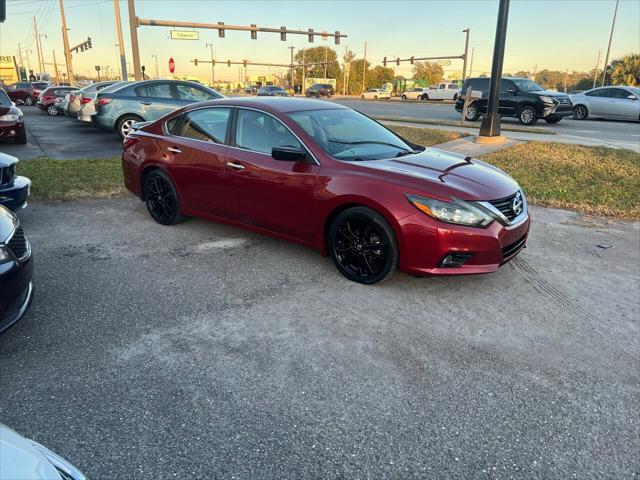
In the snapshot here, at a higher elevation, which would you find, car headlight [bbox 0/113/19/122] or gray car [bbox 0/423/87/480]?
car headlight [bbox 0/113/19/122]

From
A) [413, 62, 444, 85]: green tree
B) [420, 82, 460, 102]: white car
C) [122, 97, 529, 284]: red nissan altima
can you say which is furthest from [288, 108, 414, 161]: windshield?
[413, 62, 444, 85]: green tree

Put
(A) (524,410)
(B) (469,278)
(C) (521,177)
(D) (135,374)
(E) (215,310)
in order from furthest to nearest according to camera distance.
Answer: (C) (521,177), (B) (469,278), (E) (215,310), (D) (135,374), (A) (524,410)

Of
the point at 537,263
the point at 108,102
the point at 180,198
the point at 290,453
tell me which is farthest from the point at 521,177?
the point at 108,102

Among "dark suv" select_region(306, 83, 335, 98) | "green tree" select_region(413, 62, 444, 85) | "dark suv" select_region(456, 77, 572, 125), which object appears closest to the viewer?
"dark suv" select_region(456, 77, 572, 125)

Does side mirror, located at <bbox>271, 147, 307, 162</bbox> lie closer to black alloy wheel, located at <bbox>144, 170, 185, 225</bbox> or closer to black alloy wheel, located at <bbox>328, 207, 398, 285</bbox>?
black alloy wheel, located at <bbox>328, 207, 398, 285</bbox>

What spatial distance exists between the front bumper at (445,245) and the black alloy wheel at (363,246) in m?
0.14

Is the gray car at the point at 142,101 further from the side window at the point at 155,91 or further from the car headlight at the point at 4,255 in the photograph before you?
the car headlight at the point at 4,255

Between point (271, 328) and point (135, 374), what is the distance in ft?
3.22

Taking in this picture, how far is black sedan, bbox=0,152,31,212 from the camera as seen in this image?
208 inches

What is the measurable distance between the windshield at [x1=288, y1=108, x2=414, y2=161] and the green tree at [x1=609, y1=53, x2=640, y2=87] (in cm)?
5018

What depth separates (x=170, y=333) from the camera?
346cm

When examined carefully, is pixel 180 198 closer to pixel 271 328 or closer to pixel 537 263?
pixel 271 328

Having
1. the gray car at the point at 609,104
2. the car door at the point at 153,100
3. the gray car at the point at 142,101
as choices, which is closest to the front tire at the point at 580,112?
the gray car at the point at 609,104

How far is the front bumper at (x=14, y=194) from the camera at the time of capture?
5.27 meters
